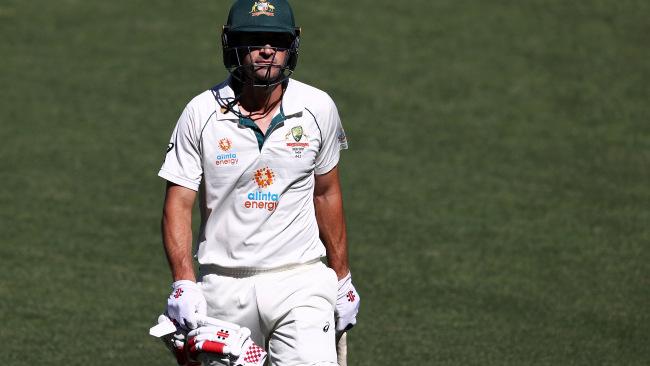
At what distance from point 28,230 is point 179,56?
5.65 metres

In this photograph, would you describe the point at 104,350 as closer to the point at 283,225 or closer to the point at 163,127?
the point at 283,225

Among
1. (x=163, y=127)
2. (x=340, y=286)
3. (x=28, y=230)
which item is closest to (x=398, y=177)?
(x=163, y=127)

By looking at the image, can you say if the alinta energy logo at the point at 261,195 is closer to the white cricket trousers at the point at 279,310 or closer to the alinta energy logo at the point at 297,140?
the alinta energy logo at the point at 297,140

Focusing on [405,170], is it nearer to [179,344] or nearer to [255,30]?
[255,30]

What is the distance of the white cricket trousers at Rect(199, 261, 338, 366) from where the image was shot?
5.91 meters

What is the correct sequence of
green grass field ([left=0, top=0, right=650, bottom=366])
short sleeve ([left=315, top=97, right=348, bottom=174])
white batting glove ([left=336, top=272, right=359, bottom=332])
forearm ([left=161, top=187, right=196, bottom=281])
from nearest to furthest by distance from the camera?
forearm ([left=161, top=187, right=196, bottom=281]) → short sleeve ([left=315, top=97, right=348, bottom=174]) → white batting glove ([left=336, top=272, right=359, bottom=332]) → green grass field ([left=0, top=0, right=650, bottom=366])

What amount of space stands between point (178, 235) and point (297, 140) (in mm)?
753

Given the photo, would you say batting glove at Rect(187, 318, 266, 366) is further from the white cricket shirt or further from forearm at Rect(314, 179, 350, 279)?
forearm at Rect(314, 179, 350, 279)

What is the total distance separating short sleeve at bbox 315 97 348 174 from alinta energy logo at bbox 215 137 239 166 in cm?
49

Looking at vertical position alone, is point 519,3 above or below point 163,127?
above

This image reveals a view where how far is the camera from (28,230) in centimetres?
1169

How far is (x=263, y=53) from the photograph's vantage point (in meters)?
5.97

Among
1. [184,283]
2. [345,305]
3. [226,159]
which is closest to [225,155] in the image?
[226,159]

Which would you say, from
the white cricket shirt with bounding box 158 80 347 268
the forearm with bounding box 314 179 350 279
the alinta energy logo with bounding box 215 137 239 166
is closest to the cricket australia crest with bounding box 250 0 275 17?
the white cricket shirt with bounding box 158 80 347 268
